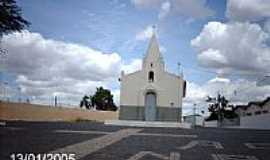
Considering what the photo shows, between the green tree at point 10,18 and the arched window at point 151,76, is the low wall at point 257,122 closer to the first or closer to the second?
the arched window at point 151,76

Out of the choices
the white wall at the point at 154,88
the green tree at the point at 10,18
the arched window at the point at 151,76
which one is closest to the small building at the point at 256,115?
the white wall at the point at 154,88

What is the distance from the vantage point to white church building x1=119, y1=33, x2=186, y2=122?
133 feet

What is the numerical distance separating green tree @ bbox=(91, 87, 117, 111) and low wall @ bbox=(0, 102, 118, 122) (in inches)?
802

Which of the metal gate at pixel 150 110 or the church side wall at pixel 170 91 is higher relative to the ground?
the church side wall at pixel 170 91

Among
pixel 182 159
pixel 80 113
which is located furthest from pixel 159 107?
pixel 182 159

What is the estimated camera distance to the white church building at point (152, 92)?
40.6m

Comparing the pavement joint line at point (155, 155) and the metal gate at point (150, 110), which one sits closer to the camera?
the pavement joint line at point (155, 155)

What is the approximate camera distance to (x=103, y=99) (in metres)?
81.6

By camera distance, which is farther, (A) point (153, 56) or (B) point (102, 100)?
(B) point (102, 100)

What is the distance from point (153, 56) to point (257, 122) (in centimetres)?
1704

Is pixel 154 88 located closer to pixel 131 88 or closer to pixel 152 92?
pixel 152 92

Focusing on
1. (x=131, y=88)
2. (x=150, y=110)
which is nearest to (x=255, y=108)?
(x=150, y=110)

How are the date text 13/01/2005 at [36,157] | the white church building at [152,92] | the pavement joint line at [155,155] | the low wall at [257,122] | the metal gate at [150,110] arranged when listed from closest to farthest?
the date text 13/01/2005 at [36,157] < the pavement joint line at [155,155] < the metal gate at [150,110] < the white church building at [152,92] < the low wall at [257,122]

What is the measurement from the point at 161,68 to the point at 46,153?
109 feet
